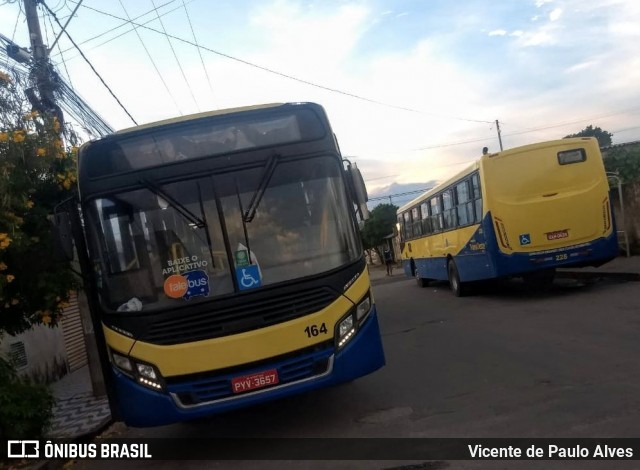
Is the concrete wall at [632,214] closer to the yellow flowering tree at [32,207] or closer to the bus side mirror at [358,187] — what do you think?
the bus side mirror at [358,187]

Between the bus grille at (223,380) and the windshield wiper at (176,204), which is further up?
the windshield wiper at (176,204)

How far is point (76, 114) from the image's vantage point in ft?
41.7

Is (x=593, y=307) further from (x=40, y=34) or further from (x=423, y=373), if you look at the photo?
(x=40, y=34)

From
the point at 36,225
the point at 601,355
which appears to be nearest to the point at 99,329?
the point at 36,225

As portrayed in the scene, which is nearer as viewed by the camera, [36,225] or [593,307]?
[36,225]

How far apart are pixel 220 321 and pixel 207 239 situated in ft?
2.53

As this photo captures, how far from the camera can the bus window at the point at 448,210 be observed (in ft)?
53.2

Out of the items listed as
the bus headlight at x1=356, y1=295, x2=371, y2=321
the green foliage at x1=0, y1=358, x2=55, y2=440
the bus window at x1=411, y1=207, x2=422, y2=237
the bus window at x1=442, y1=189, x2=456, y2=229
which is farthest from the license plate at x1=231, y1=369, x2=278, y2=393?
the bus window at x1=411, y1=207, x2=422, y2=237

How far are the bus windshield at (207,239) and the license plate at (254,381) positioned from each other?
0.76 m

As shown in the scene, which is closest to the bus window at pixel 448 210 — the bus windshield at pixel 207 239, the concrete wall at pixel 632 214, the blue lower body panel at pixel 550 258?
the blue lower body panel at pixel 550 258

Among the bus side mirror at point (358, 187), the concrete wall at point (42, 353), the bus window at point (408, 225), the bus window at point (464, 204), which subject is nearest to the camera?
the bus side mirror at point (358, 187)

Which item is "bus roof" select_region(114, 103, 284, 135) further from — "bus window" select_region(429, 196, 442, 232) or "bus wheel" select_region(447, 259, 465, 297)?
"bus window" select_region(429, 196, 442, 232)

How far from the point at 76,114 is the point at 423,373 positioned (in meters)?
8.54

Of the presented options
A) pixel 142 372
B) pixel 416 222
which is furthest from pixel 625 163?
pixel 142 372
